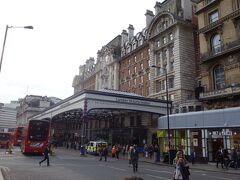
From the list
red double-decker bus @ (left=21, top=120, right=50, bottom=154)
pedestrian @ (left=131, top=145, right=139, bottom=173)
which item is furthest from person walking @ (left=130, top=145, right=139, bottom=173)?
red double-decker bus @ (left=21, top=120, right=50, bottom=154)

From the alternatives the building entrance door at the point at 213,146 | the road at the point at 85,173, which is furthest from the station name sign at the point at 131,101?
the road at the point at 85,173

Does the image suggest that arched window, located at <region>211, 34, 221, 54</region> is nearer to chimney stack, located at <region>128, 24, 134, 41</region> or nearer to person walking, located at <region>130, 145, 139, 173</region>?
person walking, located at <region>130, 145, 139, 173</region>

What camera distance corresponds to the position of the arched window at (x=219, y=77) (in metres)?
33.8

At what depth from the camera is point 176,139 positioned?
36062 millimetres

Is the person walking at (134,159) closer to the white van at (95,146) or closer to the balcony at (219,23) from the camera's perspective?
the white van at (95,146)

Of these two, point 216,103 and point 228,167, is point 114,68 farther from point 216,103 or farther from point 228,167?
point 228,167

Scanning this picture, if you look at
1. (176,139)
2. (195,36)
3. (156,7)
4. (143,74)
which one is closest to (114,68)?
(143,74)

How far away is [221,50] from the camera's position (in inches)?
1297

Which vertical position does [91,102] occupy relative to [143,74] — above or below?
below

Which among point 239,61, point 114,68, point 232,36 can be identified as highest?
point 114,68

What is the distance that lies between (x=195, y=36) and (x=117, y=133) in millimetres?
23966

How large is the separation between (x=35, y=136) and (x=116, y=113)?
2695 centimetres

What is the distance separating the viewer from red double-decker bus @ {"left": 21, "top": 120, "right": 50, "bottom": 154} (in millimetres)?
30016

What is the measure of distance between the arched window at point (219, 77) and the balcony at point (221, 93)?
5.89 ft
